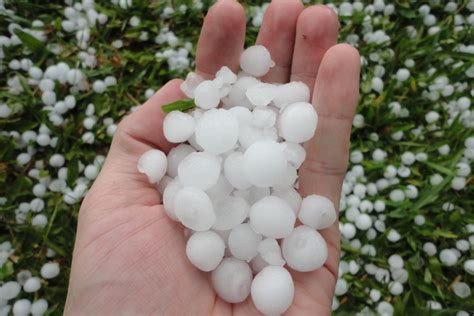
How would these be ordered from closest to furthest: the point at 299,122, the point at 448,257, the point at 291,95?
the point at 299,122, the point at 291,95, the point at 448,257

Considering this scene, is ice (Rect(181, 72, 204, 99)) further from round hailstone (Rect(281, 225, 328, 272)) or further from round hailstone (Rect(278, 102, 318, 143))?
round hailstone (Rect(281, 225, 328, 272))

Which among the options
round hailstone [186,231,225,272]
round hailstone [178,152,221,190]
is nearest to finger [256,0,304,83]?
round hailstone [178,152,221,190]

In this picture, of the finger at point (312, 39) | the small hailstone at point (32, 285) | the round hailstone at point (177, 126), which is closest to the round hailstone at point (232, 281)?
the round hailstone at point (177, 126)

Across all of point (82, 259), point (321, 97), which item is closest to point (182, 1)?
point (321, 97)

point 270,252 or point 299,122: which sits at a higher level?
point 299,122

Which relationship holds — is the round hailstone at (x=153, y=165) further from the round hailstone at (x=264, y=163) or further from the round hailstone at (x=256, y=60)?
the round hailstone at (x=256, y=60)

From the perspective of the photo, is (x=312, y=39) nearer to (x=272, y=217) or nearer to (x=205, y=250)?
(x=272, y=217)

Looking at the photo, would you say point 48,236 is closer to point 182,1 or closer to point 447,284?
point 182,1

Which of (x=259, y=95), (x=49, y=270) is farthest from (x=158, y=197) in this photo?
(x=49, y=270)
